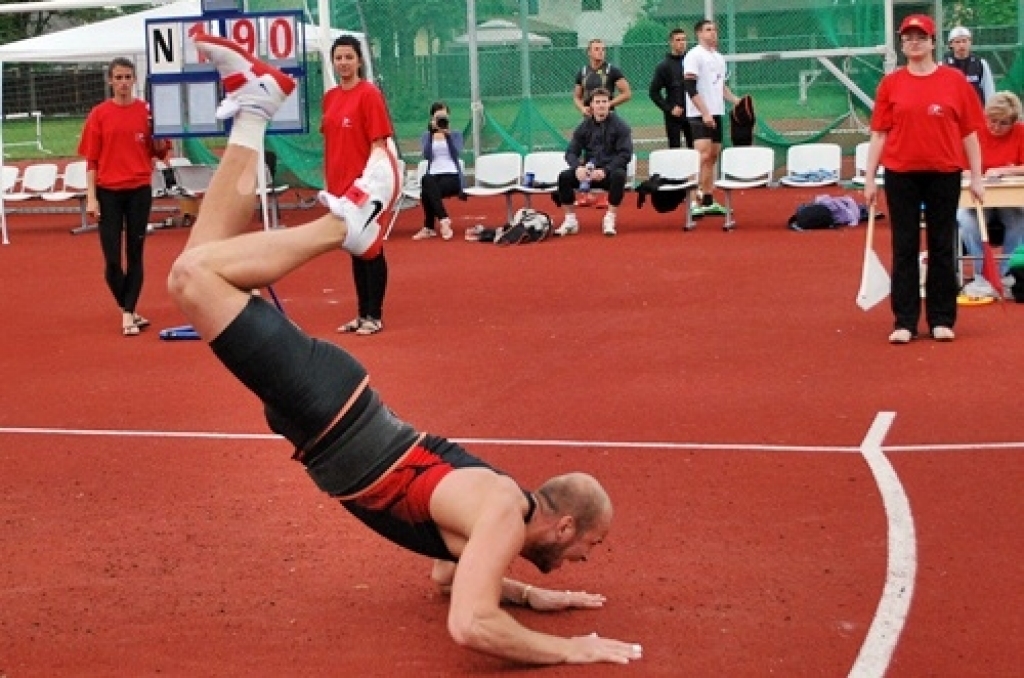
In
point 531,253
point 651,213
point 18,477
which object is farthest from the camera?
point 651,213

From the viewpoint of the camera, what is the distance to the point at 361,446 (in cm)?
617

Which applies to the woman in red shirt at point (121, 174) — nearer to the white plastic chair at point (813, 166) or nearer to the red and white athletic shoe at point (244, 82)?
the red and white athletic shoe at point (244, 82)

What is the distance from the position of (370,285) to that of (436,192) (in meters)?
7.44

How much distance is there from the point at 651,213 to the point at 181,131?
7.34 meters

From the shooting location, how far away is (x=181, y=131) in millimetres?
16719

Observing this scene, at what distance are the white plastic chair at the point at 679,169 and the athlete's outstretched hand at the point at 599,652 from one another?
14640 mm

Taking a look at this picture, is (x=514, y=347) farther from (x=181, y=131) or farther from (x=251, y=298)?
(x=251, y=298)

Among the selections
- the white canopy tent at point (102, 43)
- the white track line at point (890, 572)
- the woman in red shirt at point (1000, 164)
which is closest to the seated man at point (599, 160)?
the white canopy tent at point (102, 43)

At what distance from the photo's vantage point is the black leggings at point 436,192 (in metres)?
21.0

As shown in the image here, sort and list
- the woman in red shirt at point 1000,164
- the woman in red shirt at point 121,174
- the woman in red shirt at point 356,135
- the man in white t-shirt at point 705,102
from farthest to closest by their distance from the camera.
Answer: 1. the man in white t-shirt at point 705,102
2. the woman in red shirt at point 121,174
3. the woman in red shirt at point 1000,164
4. the woman in red shirt at point 356,135

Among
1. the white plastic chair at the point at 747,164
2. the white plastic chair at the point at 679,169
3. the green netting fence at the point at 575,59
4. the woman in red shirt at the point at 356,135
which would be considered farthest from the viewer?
the green netting fence at the point at 575,59

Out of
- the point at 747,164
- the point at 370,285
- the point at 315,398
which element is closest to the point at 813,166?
the point at 747,164

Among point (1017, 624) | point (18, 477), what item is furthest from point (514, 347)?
point (1017, 624)

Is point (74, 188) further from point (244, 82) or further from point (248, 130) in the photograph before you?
point (248, 130)
